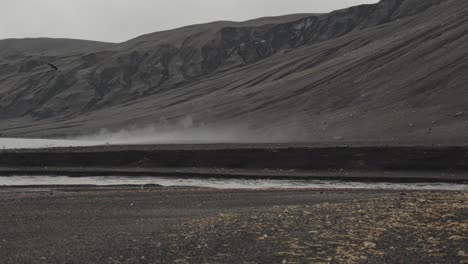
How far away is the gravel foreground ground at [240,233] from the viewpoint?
14.0m

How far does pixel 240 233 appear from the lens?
1670 centimetres

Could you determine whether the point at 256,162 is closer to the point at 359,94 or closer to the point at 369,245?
the point at 369,245

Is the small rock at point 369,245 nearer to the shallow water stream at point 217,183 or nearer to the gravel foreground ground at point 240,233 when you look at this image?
the gravel foreground ground at point 240,233

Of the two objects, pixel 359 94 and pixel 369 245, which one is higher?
pixel 359 94

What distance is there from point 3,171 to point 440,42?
258 ft

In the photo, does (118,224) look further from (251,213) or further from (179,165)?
(179,165)

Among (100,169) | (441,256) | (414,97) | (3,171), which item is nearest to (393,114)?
(414,97)

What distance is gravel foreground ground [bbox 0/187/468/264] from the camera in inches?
551

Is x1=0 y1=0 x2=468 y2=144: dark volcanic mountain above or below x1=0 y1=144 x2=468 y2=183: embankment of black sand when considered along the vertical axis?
above

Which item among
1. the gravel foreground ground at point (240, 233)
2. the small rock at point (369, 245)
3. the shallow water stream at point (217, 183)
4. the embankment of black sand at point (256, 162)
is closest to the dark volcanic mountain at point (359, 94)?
the embankment of black sand at point (256, 162)

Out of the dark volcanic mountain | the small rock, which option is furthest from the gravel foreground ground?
the dark volcanic mountain

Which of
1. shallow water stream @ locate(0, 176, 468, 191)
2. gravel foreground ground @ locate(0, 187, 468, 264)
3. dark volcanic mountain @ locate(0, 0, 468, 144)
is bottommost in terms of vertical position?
shallow water stream @ locate(0, 176, 468, 191)

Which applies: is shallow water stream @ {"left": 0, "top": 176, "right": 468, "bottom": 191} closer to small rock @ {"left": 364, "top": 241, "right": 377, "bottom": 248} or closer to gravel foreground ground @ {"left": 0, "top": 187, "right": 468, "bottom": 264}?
gravel foreground ground @ {"left": 0, "top": 187, "right": 468, "bottom": 264}

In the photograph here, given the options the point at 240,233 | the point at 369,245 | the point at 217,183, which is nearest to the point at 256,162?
the point at 217,183
